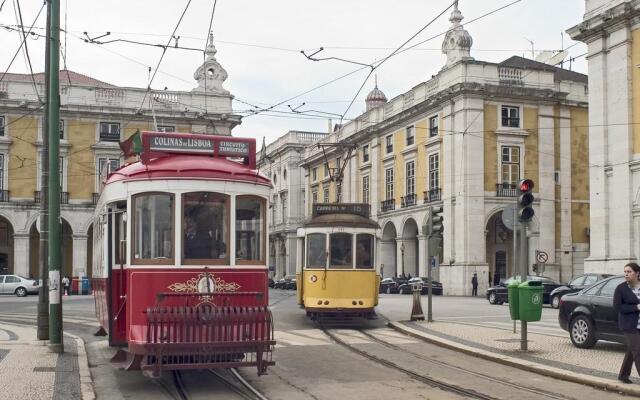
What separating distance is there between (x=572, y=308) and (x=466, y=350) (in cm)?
221

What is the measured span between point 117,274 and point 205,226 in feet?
6.04

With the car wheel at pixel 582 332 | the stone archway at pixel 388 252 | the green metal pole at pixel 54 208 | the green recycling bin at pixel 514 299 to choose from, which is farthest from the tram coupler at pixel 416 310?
the stone archway at pixel 388 252

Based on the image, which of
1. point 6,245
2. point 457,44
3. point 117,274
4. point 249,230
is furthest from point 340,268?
point 6,245

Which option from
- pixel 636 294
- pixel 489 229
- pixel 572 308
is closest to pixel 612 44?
pixel 489 229

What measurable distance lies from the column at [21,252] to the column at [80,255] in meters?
3.10

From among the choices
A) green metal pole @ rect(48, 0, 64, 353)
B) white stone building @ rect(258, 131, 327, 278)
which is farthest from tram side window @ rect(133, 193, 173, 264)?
white stone building @ rect(258, 131, 327, 278)

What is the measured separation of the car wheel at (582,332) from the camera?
14250 millimetres

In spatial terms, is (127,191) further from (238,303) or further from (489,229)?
(489,229)

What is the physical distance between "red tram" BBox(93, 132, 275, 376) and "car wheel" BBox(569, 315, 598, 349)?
259 inches

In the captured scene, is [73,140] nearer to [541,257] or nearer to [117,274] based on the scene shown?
[541,257]

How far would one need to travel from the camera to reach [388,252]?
60.5m

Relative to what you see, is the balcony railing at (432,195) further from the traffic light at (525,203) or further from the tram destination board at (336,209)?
the traffic light at (525,203)

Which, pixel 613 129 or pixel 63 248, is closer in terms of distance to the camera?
pixel 613 129

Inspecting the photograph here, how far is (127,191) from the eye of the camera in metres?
10.5
